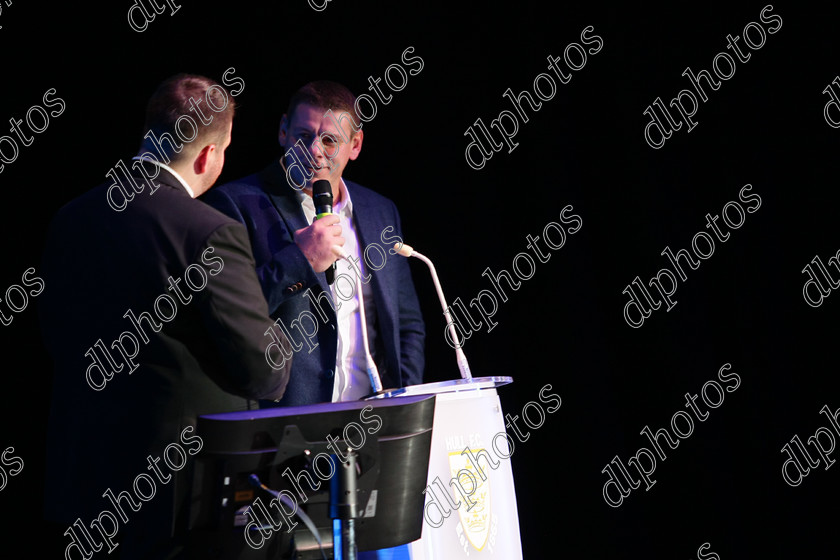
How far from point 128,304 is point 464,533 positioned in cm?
85

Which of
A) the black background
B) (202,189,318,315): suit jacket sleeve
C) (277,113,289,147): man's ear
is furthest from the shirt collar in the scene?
the black background

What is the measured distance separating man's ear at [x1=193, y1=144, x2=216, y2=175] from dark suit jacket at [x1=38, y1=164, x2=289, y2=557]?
0.53 ft

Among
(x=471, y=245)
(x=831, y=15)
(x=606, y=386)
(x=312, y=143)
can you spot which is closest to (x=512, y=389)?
(x=606, y=386)

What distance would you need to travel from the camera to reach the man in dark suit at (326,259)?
6.07ft

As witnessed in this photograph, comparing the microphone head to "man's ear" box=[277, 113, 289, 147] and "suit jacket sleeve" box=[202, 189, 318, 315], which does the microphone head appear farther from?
"man's ear" box=[277, 113, 289, 147]

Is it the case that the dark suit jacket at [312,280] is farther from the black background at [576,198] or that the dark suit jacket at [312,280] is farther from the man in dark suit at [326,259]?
the black background at [576,198]

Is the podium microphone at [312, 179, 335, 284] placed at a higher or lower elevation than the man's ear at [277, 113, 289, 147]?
lower

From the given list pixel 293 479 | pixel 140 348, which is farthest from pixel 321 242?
pixel 293 479

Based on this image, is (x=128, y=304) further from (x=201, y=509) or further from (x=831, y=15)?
(x=831, y=15)

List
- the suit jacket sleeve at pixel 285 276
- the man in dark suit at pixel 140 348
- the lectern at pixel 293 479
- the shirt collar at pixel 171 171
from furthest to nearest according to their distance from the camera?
the suit jacket sleeve at pixel 285 276 < the shirt collar at pixel 171 171 < the man in dark suit at pixel 140 348 < the lectern at pixel 293 479

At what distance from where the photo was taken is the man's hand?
1.83 m

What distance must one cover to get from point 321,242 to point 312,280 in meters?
0.10

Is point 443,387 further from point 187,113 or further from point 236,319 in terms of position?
point 187,113

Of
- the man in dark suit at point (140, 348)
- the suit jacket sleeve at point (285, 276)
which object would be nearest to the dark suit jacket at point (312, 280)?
the suit jacket sleeve at point (285, 276)
